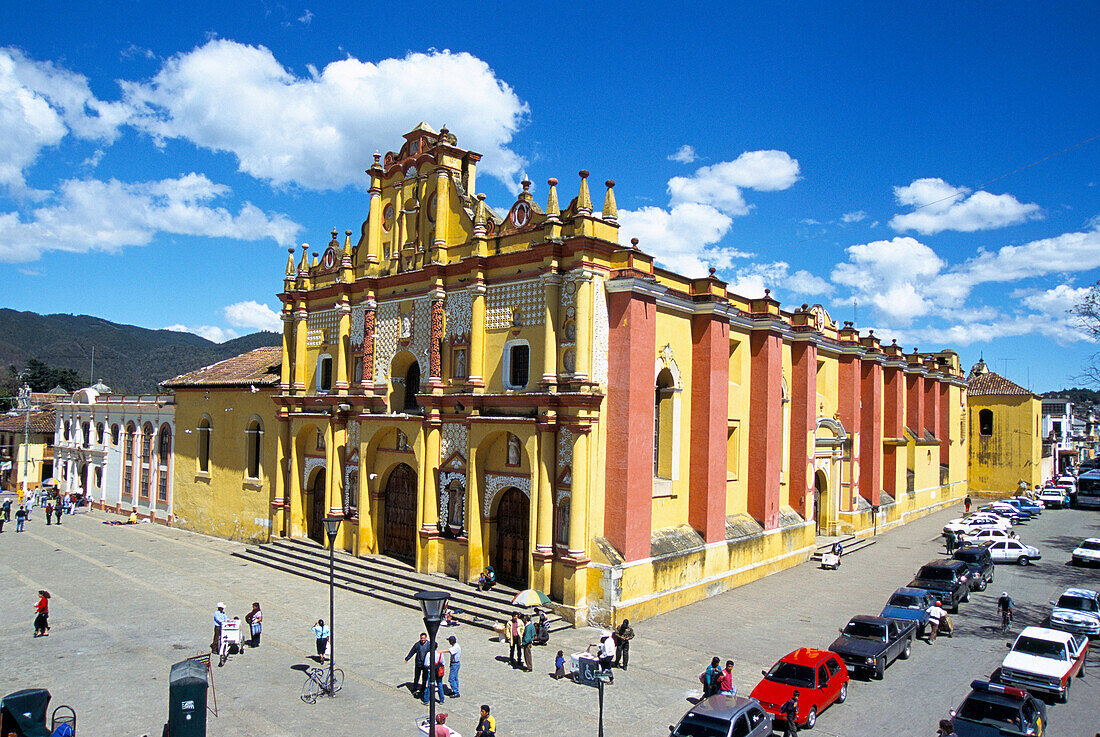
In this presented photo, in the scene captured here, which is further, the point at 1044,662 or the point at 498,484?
the point at 498,484

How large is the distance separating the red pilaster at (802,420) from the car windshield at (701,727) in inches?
772

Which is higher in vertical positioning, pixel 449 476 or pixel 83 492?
pixel 449 476

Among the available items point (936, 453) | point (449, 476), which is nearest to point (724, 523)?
point (449, 476)

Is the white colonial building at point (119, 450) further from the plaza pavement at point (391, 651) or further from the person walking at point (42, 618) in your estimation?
the person walking at point (42, 618)

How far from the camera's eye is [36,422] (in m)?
56.6

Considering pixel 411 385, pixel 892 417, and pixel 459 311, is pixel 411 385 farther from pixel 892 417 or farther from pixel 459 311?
pixel 892 417

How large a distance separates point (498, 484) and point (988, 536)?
23.2m

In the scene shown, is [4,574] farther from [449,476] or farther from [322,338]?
[449,476]

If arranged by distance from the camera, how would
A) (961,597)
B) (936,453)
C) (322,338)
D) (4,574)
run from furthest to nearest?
(936,453) < (322,338) < (4,574) < (961,597)

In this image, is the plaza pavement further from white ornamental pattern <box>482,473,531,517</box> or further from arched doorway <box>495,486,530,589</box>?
white ornamental pattern <box>482,473,531,517</box>

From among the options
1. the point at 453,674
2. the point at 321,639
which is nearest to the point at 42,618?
the point at 321,639

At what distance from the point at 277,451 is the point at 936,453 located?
39.8 metres

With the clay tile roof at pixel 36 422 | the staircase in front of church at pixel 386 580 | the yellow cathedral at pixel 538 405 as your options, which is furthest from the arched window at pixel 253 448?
the clay tile roof at pixel 36 422

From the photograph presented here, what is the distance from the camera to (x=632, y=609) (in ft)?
69.4
